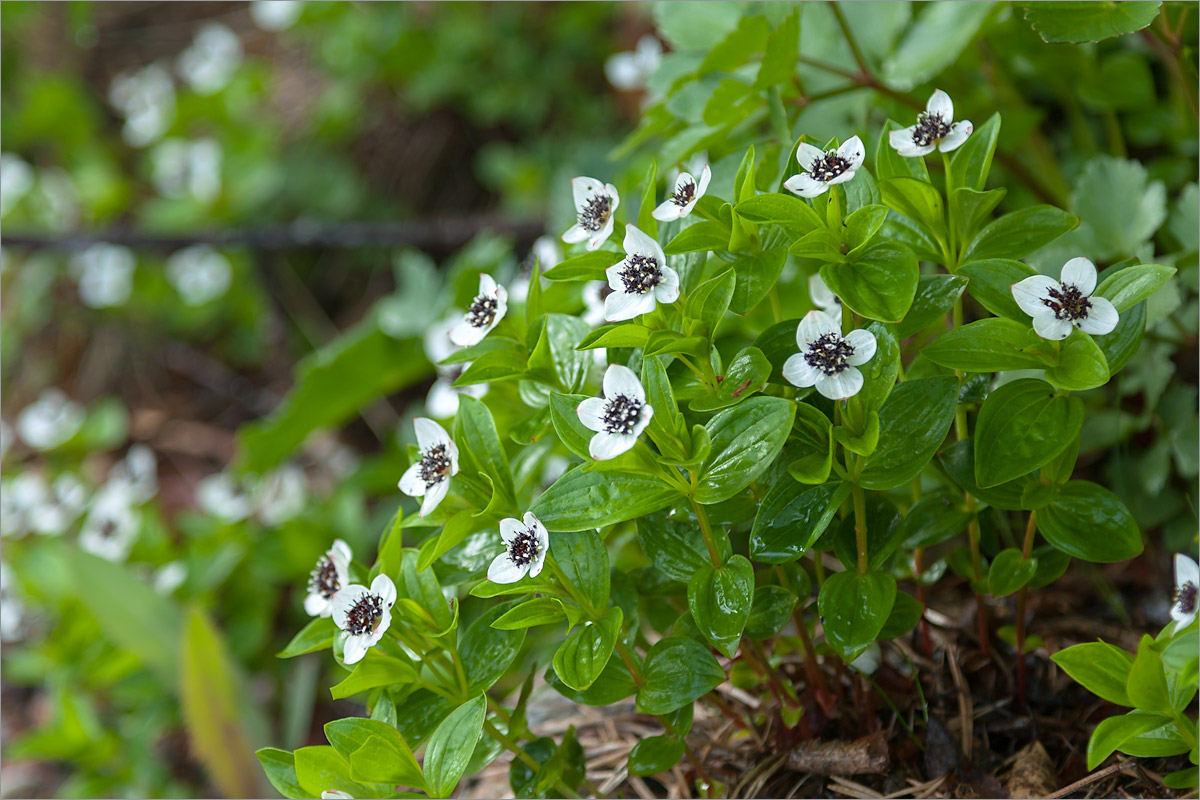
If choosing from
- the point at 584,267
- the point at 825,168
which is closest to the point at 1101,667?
the point at 825,168

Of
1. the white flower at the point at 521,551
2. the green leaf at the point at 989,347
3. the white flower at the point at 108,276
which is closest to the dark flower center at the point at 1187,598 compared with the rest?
the green leaf at the point at 989,347

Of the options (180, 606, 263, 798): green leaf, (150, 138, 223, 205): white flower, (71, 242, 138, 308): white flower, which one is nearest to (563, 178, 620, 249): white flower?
(180, 606, 263, 798): green leaf

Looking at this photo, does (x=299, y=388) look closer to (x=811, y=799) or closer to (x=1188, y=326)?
→ (x=811, y=799)

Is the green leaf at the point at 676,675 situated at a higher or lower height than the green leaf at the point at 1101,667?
lower

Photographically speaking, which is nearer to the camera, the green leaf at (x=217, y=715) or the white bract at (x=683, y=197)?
the white bract at (x=683, y=197)

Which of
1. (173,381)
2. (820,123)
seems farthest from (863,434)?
(173,381)

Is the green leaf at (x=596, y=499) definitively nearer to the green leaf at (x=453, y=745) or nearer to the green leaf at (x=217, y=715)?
the green leaf at (x=453, y=745)
